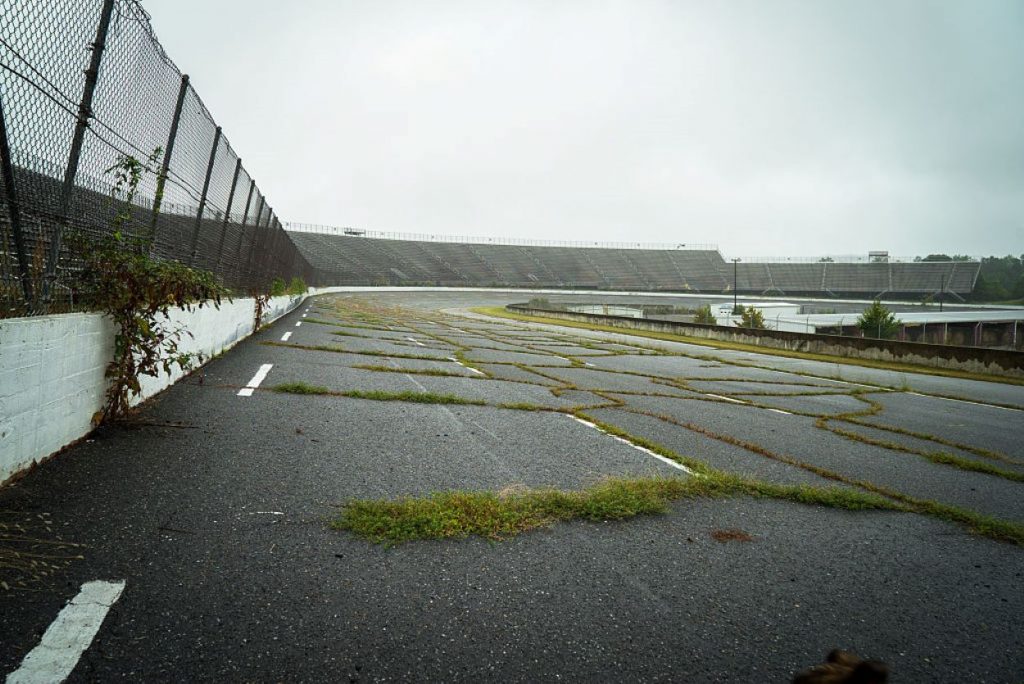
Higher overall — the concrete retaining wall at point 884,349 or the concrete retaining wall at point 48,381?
the concrete retaining wall at point 884,349

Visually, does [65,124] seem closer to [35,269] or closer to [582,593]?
[35,269]

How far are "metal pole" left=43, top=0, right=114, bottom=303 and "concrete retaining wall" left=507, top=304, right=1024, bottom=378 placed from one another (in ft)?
66.9

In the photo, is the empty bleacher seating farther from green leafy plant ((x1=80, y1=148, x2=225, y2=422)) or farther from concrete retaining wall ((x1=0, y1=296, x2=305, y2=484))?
concrete retaining wall ((x1=0, y1=296, x2=305, y2=484))

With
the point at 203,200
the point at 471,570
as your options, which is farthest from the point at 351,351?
the point at 471,570

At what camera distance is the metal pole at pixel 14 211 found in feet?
12.3

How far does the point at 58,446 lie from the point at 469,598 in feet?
10.3

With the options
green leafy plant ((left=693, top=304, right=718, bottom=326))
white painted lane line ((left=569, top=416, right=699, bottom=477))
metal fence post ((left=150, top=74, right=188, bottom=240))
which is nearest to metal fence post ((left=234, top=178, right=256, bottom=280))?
metal fence post ((left=150, top=74, right=188, bottom=240))

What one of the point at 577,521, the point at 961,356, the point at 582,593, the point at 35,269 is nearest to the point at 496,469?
the point at 577,521

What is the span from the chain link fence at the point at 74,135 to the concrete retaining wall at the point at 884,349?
65.7ft

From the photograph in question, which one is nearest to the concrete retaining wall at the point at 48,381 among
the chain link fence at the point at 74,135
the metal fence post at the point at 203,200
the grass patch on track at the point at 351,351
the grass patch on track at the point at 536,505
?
the chain link fence at the point at 74,135

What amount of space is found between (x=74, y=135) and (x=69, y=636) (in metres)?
4.19

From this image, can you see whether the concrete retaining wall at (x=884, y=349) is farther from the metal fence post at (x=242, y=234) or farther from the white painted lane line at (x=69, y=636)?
the white painted lane line at (x=69, y=636)

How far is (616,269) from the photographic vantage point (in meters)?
98.6

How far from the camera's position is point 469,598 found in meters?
2.46
